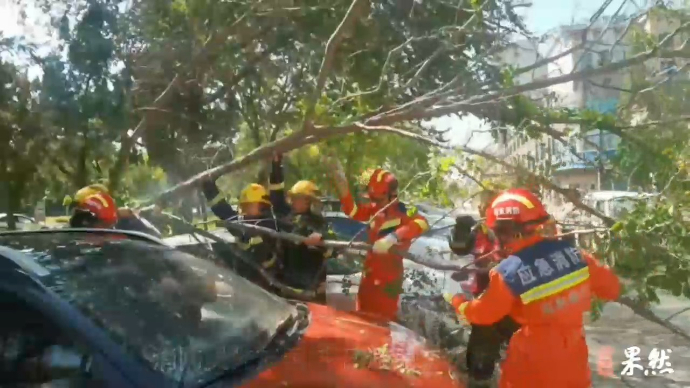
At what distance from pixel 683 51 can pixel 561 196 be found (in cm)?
102

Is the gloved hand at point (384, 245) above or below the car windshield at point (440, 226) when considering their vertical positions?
below

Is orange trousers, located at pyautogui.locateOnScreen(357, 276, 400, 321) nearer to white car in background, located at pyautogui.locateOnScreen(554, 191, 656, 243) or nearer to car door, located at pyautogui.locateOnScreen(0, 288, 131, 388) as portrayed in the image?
white car in background, located at pyautogui.locateOnScreen(554, 191, 656, 243)

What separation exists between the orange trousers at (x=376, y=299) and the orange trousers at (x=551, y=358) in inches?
56.6

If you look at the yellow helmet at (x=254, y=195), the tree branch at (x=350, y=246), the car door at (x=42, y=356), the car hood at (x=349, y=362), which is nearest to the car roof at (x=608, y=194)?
the tree branch at (x=350, y=246)

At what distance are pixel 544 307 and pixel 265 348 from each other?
1.25m

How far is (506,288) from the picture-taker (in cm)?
309

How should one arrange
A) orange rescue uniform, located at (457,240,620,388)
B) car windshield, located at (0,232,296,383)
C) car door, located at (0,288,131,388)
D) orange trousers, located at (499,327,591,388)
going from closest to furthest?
car door, located at (0,288,131,388), car windshield, located at (0,232,296,383), orange rescue uniform, located at (457,240,620,388), orange trousers, located at (499,327,591,388)

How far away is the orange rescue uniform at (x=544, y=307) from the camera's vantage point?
309 centimetres

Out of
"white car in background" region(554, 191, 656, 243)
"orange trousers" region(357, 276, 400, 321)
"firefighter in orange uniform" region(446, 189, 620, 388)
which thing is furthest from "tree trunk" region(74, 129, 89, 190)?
"white car in background" region(554, 191, 656, 243)

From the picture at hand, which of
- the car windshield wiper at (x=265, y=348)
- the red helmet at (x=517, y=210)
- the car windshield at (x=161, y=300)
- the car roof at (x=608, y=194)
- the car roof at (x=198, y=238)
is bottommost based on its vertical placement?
the car windshield wiper at (x=265, y=348)

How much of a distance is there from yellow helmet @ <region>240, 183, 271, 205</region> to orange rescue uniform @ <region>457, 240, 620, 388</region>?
6.89 feet

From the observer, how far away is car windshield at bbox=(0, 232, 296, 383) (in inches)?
96.6

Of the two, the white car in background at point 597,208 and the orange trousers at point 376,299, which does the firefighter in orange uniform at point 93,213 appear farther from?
the white car in background at point 597,208

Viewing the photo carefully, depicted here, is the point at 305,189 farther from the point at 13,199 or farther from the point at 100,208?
the point at 13,199
